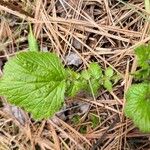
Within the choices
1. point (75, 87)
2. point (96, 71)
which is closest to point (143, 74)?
point (96, 71)

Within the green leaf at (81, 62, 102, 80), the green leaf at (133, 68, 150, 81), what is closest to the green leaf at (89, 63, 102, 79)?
the green leaf at (81, 62, 102, 80)

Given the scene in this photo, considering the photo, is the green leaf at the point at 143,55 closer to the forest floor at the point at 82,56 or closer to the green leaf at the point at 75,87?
the forest floor at the point at 82,56

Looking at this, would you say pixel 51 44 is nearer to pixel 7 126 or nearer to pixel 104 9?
pixel 104 9

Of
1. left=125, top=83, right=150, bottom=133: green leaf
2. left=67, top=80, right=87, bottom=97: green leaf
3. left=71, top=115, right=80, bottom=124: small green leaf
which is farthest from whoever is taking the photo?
left=71, top=115, right=80, bottom=124: small green leaf

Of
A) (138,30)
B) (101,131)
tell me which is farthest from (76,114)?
(138,30)

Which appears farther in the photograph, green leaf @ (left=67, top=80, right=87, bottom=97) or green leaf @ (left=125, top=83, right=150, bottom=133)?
green leaf @ (left=67, top=80, right=87, bottom=97)

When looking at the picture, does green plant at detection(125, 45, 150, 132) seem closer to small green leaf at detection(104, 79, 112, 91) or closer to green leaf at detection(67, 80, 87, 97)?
small green leaf at detection(104, 79, 112, 91)

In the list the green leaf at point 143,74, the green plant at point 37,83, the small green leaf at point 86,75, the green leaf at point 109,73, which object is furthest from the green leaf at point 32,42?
the green leaf at point 143,74

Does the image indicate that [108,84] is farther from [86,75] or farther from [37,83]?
[37,83]
